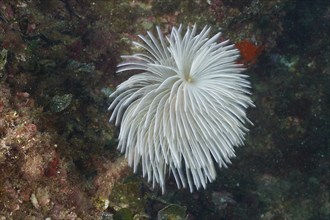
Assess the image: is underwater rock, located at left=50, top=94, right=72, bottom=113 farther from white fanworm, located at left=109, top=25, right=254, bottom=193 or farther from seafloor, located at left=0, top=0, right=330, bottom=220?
white fanworm, located at left=109, top=25, right=254, bottom=193

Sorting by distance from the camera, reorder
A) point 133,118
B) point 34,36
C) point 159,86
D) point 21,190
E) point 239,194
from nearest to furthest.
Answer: point 21,190 → point 159,86 → point 133,118 → point 34,36 → point 239,194

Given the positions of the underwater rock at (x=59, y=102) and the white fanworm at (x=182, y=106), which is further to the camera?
the underwater rock at (x=59, y=102)

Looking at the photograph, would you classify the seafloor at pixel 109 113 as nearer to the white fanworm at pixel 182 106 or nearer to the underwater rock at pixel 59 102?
the underwater rock at pixel 59 102

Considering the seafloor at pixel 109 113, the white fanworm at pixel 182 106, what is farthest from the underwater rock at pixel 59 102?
the white fanworm at pixel 182 106

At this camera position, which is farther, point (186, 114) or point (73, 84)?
point (73, 84)

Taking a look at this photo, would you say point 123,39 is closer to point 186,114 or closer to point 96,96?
point 96,96

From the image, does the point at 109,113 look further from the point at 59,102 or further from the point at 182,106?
the point at 182,106

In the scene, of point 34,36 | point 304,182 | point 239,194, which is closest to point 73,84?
point 34,36

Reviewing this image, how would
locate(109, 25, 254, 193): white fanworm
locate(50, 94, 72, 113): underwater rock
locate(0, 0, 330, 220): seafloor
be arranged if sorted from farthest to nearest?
1. locate(50, 94, 72, 113): underwater rock
2. locate(109, 25, 254, 193): white fanworm
3. locate(0, 0, 330, 220): seafloor

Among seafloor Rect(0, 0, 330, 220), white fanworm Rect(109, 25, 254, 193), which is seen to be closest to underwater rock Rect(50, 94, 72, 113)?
seafloor Rect(0, 0, 330, 220)
